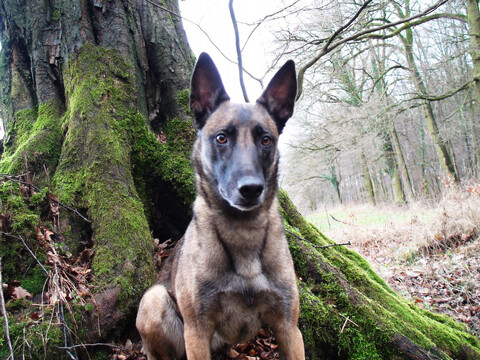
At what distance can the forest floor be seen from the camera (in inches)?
213

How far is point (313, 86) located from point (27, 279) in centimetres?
1646

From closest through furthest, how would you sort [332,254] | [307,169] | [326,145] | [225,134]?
[225,134]
[332,254]
[326,145]
[307,169]

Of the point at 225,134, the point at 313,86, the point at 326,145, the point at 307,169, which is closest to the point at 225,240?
the point at 225,134

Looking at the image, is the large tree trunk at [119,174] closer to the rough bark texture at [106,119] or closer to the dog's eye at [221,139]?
the rough bark texture at [106,119]

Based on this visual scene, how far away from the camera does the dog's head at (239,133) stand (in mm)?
2463

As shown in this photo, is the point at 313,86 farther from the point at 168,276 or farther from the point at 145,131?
the point at 168,276

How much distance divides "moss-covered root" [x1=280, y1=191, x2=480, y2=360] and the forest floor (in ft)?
4.41

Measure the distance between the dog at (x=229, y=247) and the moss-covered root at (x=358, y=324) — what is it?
2.30 ft

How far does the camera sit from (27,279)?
3096 mm

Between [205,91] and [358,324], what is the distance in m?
2.85

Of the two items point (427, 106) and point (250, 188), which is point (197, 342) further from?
point (427, 106)

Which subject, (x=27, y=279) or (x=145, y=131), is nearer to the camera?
(x=27, y=279)

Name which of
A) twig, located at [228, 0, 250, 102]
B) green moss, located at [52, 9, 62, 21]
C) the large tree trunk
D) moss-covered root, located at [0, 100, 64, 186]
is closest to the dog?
the large tree trunk

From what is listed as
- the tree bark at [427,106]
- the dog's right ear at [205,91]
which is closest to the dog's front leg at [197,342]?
the dog's right ear at [205,91]
